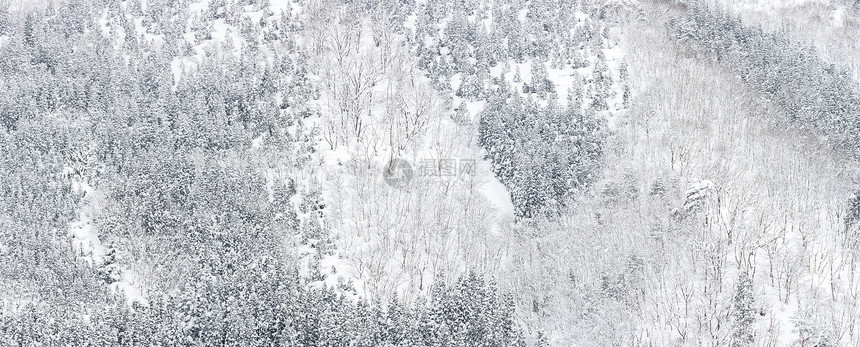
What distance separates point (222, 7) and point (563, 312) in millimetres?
47469

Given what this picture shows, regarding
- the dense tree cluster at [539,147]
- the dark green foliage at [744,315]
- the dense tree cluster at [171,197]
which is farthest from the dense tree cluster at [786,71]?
the dense tree cluster at [171,197]

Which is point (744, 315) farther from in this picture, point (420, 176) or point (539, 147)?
point (420, 176)

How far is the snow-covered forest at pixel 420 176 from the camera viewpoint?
5878 centimetres

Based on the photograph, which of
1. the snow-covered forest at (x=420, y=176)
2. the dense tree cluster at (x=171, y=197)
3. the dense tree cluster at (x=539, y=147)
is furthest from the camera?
the dense tree cluster at (x=539, y=147)

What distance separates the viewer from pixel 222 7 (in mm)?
87938

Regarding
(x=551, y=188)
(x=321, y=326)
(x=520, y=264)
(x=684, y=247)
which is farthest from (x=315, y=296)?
(x=684, y=247)

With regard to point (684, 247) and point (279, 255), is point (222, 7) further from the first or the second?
point (684, 247)

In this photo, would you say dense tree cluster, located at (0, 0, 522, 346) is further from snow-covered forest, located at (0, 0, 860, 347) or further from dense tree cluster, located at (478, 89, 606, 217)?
dense tree cluster, located at (478, 89, 606, 217)

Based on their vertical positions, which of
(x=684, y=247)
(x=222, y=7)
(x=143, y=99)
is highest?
(x=222, y=7)

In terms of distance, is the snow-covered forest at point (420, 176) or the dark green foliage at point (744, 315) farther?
the snow-covered forest at point (420, 176)

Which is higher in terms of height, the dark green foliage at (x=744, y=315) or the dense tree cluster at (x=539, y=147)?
the dense tree cluster at (x=539, y=147)

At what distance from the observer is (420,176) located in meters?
72.3

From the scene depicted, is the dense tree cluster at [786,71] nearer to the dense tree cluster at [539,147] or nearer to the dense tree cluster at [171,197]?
the dense tree cluster at [539,147]

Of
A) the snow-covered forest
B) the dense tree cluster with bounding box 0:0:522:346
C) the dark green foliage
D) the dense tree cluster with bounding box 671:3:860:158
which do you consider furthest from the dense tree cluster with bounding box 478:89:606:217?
the dark green foliage
